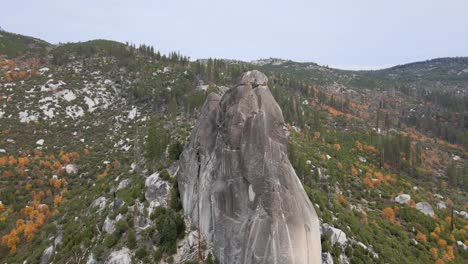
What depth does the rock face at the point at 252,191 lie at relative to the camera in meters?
18.1

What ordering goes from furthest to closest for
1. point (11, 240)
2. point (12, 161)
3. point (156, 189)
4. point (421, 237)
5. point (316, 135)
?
1. point (316, 135)
2. point (12, 161)
3. point (421, 237)
4. point (11, 240)
5. point (156, 189)

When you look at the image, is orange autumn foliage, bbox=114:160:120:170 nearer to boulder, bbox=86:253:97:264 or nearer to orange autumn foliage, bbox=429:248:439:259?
boulder, bbox=86:253:97:264

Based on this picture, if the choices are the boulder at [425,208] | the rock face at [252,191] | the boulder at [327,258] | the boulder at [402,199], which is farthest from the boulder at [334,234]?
the boulder at [425,208]

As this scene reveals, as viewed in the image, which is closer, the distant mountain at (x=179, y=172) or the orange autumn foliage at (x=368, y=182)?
the distant mountain at (x=179, y=172)

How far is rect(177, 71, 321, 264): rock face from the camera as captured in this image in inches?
711

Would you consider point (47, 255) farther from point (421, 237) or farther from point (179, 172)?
point (421, 237)

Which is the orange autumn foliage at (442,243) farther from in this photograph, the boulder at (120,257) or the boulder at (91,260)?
the boulder at (91,260)

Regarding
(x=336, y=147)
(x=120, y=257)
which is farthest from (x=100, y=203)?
(x=336, y=147)

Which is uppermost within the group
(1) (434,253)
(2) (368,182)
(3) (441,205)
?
(2) (368,182)

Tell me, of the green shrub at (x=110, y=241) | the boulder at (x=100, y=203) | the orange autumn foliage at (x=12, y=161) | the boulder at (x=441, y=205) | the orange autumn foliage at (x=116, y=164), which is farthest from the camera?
the boulder at (x=441, y=205)

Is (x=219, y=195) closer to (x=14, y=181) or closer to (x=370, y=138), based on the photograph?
(x=14, y=181)

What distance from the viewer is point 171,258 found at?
24781mm

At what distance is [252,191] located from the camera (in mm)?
19562

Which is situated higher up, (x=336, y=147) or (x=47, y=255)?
(x=336, y=147)
